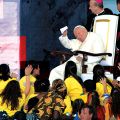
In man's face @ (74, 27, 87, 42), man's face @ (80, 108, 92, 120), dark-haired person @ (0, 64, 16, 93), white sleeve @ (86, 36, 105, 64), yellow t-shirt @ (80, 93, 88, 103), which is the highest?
man's face @ (74, 27, 87, 42)

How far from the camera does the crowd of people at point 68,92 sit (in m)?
9.04

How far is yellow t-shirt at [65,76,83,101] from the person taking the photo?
9.75 metres

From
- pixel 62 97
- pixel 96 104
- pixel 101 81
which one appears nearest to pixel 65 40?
pixel 101 81

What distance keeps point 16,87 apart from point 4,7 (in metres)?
2.75

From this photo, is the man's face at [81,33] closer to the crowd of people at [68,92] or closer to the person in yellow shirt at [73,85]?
the crowd of people at [68,92]

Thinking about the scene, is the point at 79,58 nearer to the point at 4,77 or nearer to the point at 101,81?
the point at 101,81

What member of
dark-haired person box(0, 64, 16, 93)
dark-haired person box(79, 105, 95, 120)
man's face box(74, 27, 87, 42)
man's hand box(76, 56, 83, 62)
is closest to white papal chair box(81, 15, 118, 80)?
man's face box(74, 27, 87, 42)

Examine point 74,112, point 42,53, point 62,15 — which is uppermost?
point 62,15

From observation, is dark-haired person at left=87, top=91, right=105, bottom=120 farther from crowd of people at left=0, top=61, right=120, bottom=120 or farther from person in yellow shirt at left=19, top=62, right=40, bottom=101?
person in yellow shirt at left=19, top=62, right=40, bottom=101

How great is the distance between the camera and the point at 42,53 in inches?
480

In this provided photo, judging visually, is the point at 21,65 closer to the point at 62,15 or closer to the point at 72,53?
the point at 62,15

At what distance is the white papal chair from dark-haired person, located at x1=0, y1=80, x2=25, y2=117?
1658mm

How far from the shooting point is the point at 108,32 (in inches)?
414

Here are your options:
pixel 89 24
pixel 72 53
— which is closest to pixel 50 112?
pixel 72 53
